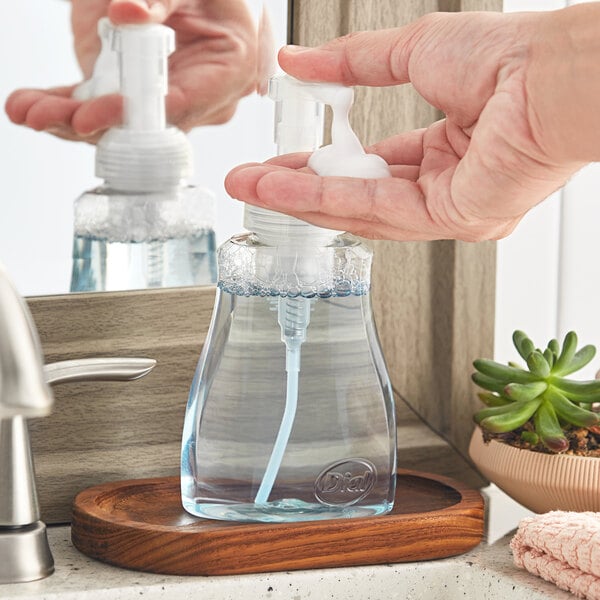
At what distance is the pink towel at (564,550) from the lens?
2.07ft

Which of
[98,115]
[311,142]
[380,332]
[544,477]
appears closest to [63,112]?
[98,115]

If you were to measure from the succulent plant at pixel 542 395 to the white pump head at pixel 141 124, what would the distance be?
0.84 feet

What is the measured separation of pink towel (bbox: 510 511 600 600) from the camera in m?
0.63

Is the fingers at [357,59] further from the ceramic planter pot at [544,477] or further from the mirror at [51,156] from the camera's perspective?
the ceramic planter pot at [544,477]

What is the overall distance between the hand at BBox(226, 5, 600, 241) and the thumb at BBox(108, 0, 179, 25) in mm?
127

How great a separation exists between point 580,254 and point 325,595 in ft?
1.27

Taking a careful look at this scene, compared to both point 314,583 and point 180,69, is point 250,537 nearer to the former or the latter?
point 314,583

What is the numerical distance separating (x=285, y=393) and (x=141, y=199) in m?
0.16

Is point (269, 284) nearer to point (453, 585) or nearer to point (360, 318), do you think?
point (360, 318)

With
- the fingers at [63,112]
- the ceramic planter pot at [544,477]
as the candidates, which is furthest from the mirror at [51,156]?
the ceramic planter pot at [544,477]

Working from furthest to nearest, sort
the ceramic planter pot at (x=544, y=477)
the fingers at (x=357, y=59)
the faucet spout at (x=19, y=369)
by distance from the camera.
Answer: the ceramic planter pot at (x=544, y=477)
the fingers at (x=357, y=59)
the faucet spout at (x=19, y=369)

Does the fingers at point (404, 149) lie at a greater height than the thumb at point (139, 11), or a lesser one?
lesser

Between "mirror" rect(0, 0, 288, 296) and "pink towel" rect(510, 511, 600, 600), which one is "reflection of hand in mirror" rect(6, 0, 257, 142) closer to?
"mirror" rect(0, 0, 288, 296)

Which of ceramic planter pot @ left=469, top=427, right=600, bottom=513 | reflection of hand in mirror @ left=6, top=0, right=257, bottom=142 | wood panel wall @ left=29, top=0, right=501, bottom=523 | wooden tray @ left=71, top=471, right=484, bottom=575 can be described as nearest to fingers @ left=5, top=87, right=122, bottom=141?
reflection of hand in mirror @ left=6, top=0, right=257, bottom=142
